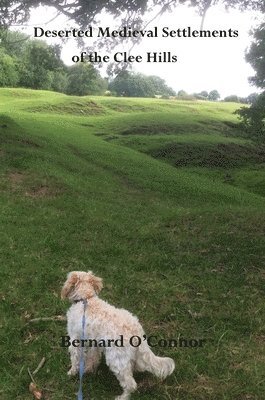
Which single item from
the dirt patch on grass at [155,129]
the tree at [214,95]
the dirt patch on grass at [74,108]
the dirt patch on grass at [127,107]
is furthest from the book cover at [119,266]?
the tree at [214,95]

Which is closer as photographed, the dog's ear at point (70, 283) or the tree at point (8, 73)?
the dog's ear at point (70, 283)

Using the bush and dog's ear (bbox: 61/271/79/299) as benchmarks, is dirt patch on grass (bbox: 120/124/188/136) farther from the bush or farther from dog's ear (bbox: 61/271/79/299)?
dog's ear (bbox: 61/271/79/299)

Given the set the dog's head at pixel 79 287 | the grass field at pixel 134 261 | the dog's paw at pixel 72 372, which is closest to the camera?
the dog's head at pixel 79 287

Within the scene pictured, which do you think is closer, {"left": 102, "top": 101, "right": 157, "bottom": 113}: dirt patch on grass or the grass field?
the grass field

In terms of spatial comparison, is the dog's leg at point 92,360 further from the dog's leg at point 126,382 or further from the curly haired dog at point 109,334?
the dog's leg at point 126,382

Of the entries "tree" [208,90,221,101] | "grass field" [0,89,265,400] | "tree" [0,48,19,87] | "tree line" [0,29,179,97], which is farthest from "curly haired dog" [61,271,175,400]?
"tree" [208,90,221,101]

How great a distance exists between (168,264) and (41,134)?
744 inches

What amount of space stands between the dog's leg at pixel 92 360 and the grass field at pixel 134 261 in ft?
0.46

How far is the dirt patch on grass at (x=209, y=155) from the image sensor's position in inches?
1200

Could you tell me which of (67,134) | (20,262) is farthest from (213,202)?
(67,134)

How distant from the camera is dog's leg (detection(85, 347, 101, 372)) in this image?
5984 mm

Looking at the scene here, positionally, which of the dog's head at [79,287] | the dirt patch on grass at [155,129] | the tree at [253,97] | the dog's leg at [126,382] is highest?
the tree at [253,97]

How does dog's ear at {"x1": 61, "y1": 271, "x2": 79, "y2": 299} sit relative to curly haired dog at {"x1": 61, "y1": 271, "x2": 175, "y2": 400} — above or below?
above

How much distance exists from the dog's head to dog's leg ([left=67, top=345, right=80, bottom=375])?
0.66 meters
